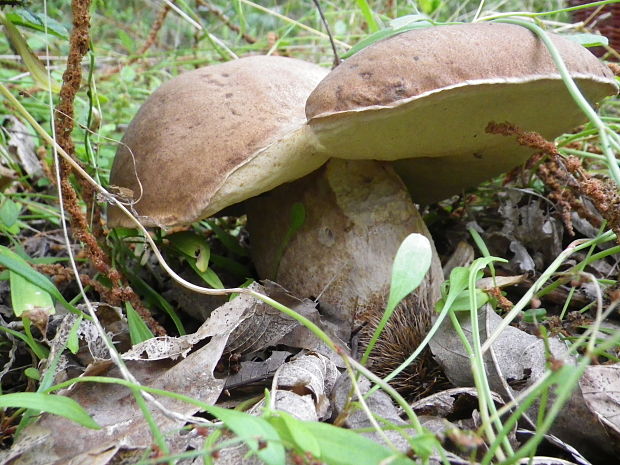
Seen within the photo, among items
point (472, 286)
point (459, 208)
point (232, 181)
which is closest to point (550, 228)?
point (459, 208)

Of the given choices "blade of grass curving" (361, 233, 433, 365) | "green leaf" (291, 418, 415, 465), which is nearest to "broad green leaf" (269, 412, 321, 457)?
"green leaf" (291, 418, 415, 465)

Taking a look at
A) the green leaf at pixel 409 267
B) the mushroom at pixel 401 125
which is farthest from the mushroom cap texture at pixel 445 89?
the green leaf at pixel 409 267

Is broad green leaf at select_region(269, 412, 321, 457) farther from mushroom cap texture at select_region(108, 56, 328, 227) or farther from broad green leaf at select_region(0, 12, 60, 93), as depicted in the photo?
broad green leaf at select_region(0, 12, 60, 93)

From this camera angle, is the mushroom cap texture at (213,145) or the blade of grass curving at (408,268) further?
the mushroom cap texture at (213,145)

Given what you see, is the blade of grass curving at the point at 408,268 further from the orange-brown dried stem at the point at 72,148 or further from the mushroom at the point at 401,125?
the orange-brown dried stem at the point at 72,148

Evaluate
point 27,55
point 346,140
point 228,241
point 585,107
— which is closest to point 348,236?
point 346,140
